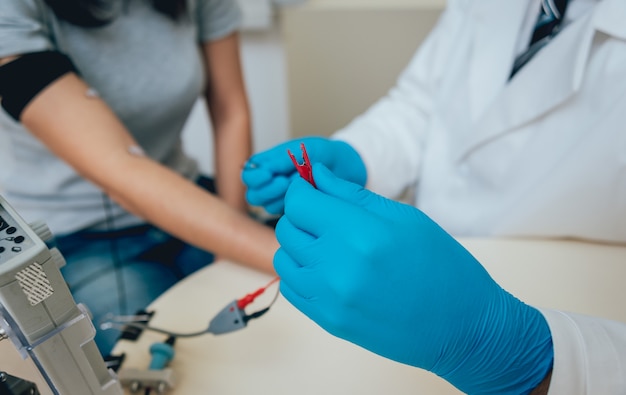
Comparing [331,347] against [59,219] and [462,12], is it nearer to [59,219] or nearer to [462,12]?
[59,219]

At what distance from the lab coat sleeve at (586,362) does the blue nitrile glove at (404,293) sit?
0.03 m

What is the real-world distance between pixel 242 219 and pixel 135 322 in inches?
10.1

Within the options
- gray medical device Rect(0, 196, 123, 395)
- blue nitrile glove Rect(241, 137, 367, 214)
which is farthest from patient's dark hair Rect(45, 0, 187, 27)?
gray medical device Rect(0, 196, 123, 395)

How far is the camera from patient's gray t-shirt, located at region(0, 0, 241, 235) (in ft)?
2.86

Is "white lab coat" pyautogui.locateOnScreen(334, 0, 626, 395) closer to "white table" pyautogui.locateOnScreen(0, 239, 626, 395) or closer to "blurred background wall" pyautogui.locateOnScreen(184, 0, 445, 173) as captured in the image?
"white table" pyautogui.locateOnScreen(0, 239, 626, 395)

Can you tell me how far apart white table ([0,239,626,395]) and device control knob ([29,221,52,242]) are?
0.27 metres

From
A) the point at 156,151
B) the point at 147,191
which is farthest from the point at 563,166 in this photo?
the point at 156,151

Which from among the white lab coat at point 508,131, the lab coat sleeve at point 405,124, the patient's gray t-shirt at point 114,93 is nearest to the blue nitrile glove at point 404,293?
the white lab coat at point 508,131

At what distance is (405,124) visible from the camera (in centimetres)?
106

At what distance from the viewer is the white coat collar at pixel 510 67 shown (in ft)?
2.44

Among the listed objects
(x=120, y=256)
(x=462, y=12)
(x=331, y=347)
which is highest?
(x=462, y=12)

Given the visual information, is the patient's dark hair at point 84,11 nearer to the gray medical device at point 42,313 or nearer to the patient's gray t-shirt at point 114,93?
the patient's gray t-shirt at point 114,93

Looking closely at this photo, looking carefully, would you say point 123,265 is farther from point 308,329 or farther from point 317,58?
point 317,58

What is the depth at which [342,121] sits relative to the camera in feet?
6.44
